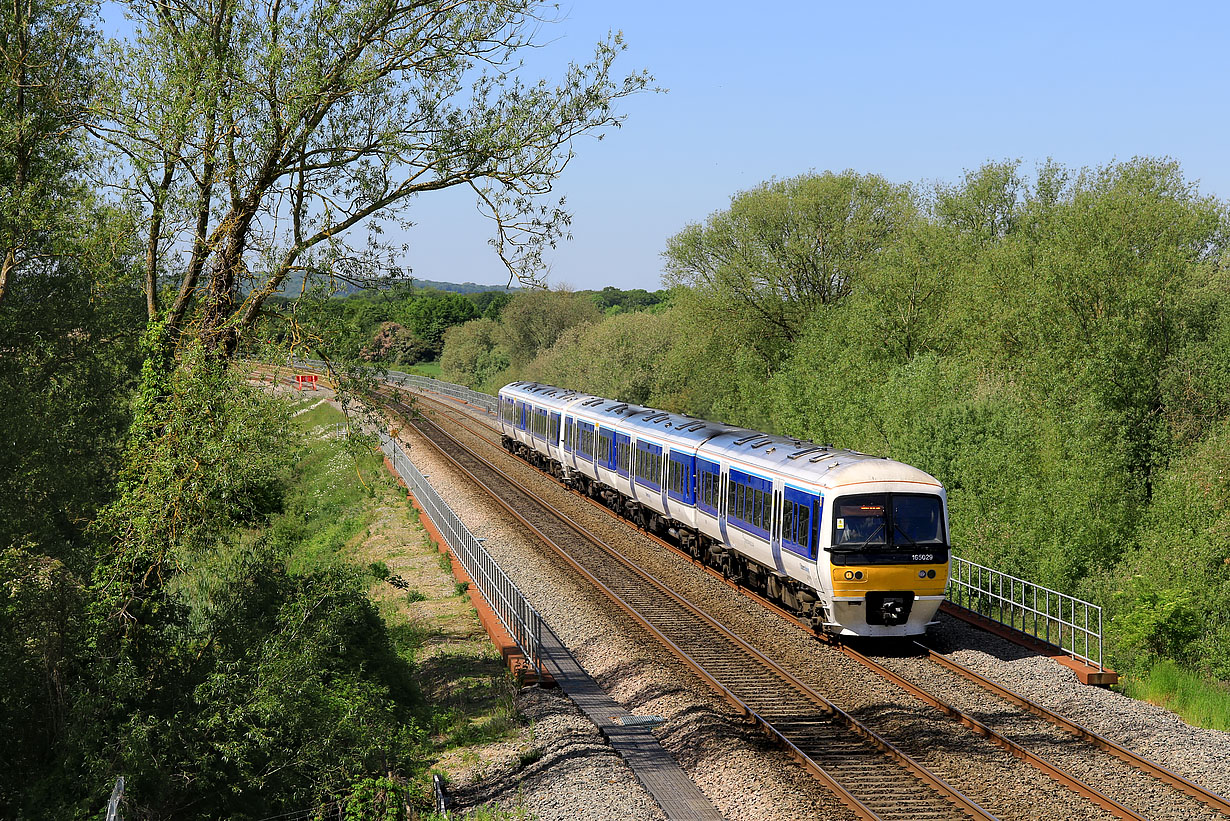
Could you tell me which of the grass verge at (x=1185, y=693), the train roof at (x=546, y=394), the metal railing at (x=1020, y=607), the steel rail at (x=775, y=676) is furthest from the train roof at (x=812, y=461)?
the train roof at (x=546, y=394)

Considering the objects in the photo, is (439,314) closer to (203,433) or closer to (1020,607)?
(1020,607)

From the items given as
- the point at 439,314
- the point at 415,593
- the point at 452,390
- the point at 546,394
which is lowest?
the point at 415,593

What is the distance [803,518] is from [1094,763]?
6438mm

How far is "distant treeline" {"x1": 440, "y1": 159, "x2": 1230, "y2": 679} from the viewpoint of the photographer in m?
22.1

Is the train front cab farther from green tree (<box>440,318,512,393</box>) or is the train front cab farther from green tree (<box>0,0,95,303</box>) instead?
green tree (<box>440,318,512,393</box>)

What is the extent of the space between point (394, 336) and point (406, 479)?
2022cm

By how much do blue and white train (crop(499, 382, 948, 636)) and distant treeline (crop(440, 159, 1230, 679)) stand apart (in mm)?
4679

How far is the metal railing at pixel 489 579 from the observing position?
16.7m

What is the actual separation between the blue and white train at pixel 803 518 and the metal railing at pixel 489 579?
185 inches

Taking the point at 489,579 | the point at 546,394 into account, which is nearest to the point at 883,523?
the point at 489,579

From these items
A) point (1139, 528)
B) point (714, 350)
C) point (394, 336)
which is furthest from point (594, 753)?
point (714, 350)

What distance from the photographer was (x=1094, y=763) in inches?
472

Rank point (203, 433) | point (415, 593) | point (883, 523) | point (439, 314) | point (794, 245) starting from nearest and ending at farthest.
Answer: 1. point (203, 433)
2. point (883, 523)
3. point (415, 593)
4. point (794, 245)
5. point (439, 314)

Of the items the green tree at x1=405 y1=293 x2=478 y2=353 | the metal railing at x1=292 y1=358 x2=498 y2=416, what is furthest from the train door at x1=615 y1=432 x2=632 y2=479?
the green tree at x1=405 y1=293 x2=478 y2=353
